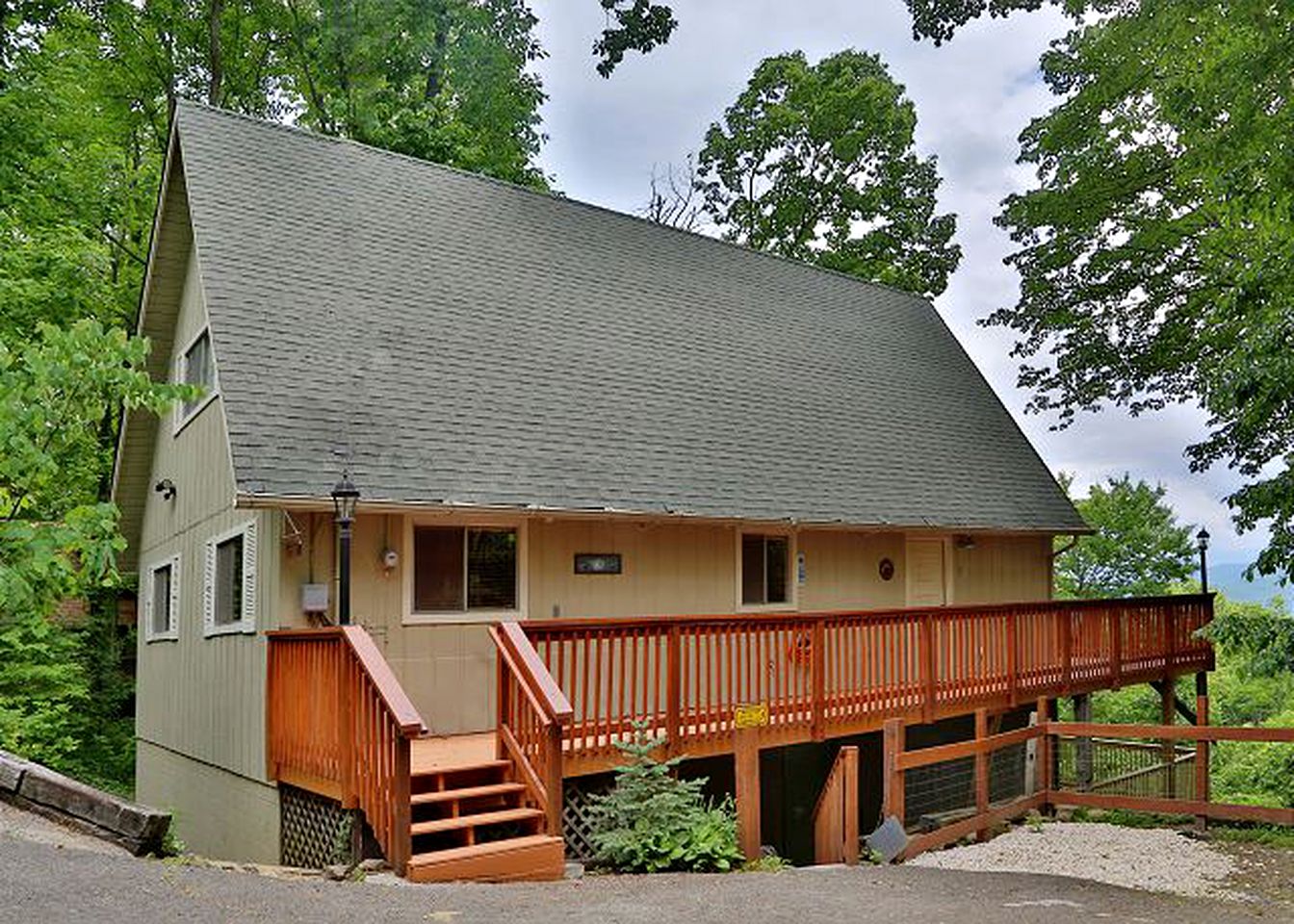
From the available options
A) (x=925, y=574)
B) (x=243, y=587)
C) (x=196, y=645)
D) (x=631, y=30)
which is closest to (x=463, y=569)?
(x=243, y=587)

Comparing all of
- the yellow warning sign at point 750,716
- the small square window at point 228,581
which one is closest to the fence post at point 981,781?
the yellow warning sign at point 750,716

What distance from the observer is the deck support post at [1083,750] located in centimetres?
Answer: 1457

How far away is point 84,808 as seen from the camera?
22.6 feet

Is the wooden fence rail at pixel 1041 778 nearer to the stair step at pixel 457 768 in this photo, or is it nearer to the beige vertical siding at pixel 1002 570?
the stair step at pixel 457 768

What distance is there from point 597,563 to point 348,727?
4.29 meters

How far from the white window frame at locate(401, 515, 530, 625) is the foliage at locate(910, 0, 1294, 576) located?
226 inches

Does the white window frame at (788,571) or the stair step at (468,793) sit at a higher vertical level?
the white window frame at (788,571)

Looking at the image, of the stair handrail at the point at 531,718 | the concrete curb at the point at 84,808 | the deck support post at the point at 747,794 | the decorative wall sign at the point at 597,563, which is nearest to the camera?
the concrete curb at the point at 84,808

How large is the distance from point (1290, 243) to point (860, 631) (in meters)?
4.88

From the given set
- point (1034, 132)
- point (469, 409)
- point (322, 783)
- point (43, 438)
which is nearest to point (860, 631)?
point (469, 409)

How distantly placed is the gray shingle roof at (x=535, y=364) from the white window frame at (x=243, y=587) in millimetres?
1310

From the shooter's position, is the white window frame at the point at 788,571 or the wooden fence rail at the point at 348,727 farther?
the white window frame at the point at 788,571

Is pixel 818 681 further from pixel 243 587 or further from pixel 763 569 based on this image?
pixel 243 587

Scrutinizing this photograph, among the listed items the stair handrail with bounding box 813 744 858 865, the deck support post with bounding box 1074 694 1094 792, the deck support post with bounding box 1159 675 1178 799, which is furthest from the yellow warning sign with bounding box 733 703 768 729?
the deck support post with bounding box 1159 675 1178 799
